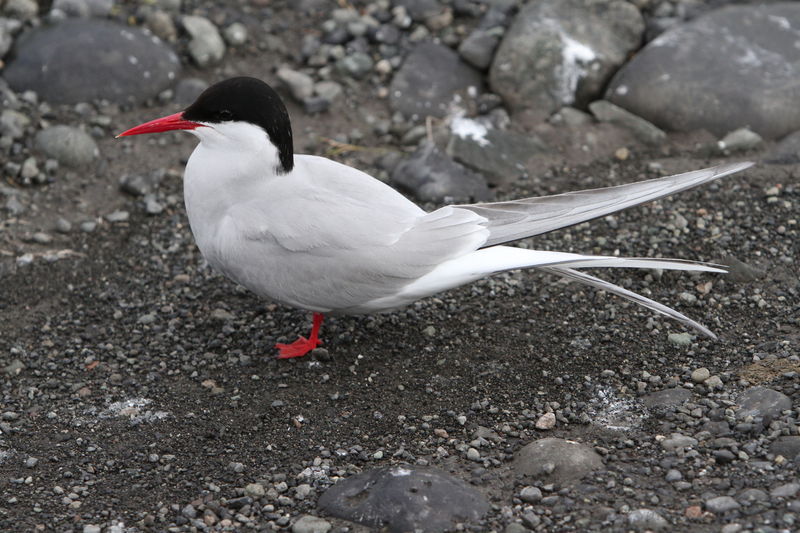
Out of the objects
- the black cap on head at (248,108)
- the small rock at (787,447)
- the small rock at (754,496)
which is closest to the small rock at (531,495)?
the small rock at (754,496)

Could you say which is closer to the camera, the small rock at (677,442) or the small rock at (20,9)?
the small rock at (677,442)

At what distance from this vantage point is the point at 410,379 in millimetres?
4086

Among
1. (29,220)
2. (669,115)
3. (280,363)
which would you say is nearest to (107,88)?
(29,220)

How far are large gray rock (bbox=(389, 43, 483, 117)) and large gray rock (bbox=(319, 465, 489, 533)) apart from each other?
10.8ft

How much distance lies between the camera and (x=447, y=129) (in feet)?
19.4

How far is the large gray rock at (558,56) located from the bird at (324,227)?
7.65 ft

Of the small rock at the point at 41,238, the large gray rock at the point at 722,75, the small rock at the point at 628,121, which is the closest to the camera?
the small rock at the point at 41,238

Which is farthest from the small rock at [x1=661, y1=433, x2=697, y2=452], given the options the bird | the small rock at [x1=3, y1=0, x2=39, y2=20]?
the small rock at [x1=3, y1=0, x2=39, y2=20]

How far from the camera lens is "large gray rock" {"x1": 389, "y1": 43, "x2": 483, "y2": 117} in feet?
20.1

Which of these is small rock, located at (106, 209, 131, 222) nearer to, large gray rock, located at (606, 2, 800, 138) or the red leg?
the red leg

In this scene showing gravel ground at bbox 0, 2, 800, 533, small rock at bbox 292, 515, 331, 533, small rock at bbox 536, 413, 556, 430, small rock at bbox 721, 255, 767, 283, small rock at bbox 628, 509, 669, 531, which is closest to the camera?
small rock at bbox 628, 509, 669, 531

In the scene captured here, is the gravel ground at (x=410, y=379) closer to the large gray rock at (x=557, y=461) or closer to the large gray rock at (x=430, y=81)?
the large gray rock at (x=557, y=461)

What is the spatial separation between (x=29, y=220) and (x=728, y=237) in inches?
146

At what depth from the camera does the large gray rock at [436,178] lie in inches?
212
